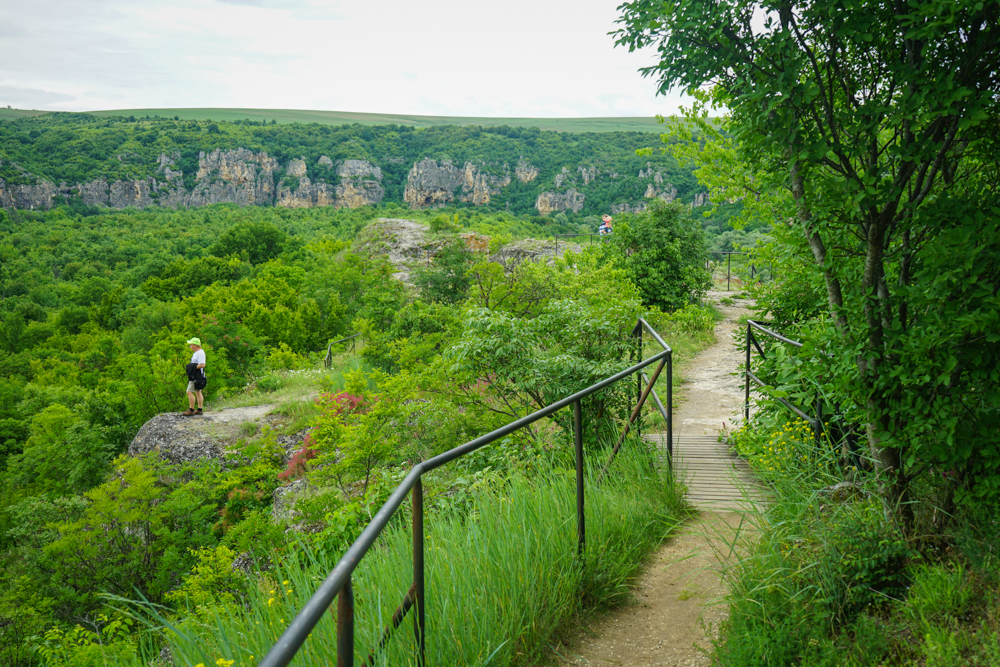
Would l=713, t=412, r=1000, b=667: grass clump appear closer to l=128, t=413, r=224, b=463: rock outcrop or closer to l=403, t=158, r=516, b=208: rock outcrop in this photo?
l=128, t=413, r=224, b=463: rock outcrop

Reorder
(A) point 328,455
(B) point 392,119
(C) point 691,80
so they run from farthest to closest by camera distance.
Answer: (B) point 392,119 → (A) point 328,455 → (C) point 691,80

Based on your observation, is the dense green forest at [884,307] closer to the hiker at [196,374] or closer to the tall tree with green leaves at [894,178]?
the tall tree with green leaves at [894,178]

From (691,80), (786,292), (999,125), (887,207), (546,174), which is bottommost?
(786,292)

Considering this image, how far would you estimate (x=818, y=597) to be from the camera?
2.46m

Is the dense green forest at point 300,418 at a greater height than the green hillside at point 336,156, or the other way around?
the green hillside at point 336,156

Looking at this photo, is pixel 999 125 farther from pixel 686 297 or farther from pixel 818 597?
pixel 686 297

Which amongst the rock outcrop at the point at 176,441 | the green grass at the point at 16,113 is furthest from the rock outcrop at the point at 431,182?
the green grass at the point at 16,113

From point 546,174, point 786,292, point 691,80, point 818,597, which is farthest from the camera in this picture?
point 546,174

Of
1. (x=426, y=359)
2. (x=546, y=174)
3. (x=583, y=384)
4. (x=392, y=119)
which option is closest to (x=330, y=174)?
(x=546, y=174)

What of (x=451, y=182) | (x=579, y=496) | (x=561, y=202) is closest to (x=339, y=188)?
(x=451, y=182)

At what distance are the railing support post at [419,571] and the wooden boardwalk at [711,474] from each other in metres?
1.89

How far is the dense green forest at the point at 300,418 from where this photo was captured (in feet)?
18.3

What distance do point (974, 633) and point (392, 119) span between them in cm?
18295

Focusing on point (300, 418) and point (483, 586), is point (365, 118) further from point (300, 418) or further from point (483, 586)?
point (483, 586)
